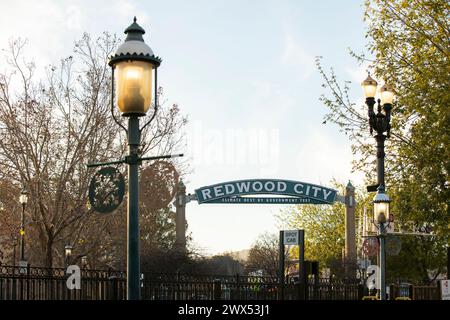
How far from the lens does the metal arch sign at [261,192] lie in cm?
4162

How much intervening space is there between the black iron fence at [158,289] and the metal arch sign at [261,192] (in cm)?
1212

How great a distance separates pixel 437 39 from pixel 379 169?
10505 mm

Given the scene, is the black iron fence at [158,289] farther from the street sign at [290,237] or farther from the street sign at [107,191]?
the street sign at [107,191]

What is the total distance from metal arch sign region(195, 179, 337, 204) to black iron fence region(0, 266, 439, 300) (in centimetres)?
1212

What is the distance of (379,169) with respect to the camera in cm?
1912

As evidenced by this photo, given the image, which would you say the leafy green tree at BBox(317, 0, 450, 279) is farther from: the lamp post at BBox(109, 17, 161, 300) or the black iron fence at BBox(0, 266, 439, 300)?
the lamp post at BBox(109, 17, 161, 300)

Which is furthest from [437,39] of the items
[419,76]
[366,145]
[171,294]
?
[171,294]

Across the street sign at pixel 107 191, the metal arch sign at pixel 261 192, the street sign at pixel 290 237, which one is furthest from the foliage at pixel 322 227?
the street sign at pixel 107 191

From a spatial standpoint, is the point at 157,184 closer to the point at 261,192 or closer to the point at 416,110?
the point at 261,192

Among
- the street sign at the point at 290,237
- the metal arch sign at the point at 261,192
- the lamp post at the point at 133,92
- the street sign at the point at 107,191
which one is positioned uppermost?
the metal arch sign at the point at 261,192

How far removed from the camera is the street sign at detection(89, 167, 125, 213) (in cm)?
831

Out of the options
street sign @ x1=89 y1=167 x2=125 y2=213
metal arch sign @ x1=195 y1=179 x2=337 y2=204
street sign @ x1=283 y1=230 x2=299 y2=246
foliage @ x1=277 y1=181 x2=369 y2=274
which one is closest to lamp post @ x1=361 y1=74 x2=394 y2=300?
street sign @ x1=283 y1=230 x2=299 y2=246

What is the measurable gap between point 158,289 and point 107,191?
1352 cm
